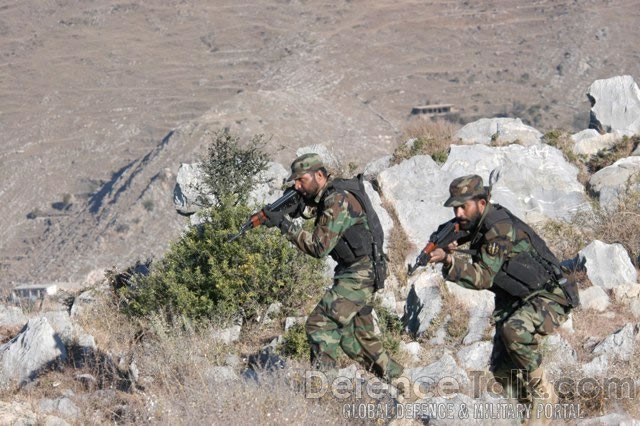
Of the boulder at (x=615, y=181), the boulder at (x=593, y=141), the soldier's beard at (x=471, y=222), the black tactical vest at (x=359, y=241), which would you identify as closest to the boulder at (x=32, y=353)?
the black tactical vest at (x=359, y=241)

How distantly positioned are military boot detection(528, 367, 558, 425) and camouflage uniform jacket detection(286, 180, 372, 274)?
3.76 feet

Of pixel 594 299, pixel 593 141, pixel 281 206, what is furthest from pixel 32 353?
pixel 593 141

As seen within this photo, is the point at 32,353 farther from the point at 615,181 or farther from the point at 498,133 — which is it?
the point at 498,133

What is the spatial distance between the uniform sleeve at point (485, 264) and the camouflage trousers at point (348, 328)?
73cm

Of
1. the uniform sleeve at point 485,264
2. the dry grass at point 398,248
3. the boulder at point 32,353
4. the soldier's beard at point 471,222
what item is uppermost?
the soldier's beard at point 471,222

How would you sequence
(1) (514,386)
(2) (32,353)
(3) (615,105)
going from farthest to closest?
1. (3) (615,105)
2. (2) (32,353)
3. (1) (514,386)

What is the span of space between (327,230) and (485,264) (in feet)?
3.05

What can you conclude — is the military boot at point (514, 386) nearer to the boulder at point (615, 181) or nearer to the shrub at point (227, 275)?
the shrub at point (227, 275)

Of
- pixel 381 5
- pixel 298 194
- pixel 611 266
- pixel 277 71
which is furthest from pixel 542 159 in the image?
pixel 381 5

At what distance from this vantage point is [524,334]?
4867 millimetres

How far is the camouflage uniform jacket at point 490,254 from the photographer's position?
4848 mm

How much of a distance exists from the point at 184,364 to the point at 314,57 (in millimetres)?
86517

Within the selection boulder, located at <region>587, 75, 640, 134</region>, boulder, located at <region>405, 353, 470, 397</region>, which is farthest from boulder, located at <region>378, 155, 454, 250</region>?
boulder, located at <region>405, 353, 470, 397</region>

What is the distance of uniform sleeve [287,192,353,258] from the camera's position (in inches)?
207
